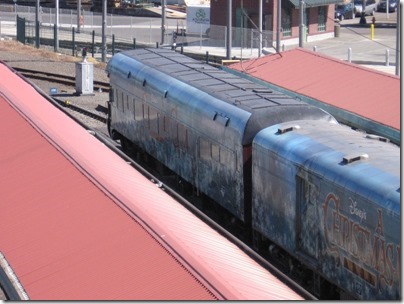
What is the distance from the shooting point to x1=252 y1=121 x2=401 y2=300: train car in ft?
37.5

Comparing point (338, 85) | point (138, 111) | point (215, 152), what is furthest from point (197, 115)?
point (338, 85)

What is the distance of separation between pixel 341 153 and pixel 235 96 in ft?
16.2

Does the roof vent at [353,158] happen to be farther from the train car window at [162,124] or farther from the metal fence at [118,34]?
the metal fence at [118,34]

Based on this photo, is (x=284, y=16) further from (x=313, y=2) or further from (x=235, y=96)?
(x=235, y=96)

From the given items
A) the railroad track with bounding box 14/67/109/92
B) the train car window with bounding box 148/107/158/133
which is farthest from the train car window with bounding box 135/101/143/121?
the railroad track with bounding box 14/67/109/92

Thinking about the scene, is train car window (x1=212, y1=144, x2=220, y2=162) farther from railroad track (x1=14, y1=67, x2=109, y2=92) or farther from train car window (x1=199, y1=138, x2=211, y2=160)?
railroad track (x1=14, y1=67, x2=109, y2=92)

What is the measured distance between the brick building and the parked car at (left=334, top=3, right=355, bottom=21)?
1263cm

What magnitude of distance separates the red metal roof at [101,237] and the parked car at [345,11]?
199ft

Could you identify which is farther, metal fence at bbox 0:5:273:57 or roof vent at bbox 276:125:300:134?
metal fence at bbox 0:5:273:57

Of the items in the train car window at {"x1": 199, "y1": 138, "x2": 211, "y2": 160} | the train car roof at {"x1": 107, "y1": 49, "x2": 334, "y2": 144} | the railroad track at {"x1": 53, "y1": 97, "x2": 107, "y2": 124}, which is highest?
the train car roof at {"x1": 107, "y1": 49, "x2": 334, "y2": 144}

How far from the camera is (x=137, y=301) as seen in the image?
8.88 meters

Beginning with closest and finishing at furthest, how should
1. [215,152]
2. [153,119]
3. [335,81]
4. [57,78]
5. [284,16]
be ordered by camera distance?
[215,152]
[153,119]
[335,81]
[57,78]
[284,16]

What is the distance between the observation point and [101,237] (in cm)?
1094

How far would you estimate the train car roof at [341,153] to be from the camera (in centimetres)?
1177
